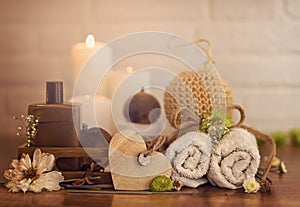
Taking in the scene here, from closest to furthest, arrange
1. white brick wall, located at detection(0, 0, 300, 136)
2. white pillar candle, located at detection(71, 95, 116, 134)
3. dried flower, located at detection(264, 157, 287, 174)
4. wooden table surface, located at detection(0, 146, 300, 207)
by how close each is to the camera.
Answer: wooden table surface, located at detection(0, 146, 300, 207) < dried flower, located at detection(264, 157, 287, 174) < white pillar candle, located at detection(71, 95, 116, 134) < white brick wall, located at detection(0, 0, 300, 136)

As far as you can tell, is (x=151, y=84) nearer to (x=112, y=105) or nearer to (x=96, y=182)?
(x=112, y=105)

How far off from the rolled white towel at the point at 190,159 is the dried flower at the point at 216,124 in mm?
22

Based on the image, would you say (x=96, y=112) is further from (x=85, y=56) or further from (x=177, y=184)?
(x=177, y=184)

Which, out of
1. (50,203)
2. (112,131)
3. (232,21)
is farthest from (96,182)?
(232,21)

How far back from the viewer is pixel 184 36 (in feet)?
4.32

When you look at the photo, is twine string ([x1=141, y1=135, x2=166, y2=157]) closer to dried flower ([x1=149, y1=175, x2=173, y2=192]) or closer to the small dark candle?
dried flower ([x1=149, y1=175, x2=173, y2=192])

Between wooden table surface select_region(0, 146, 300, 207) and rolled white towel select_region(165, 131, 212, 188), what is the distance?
23 mm

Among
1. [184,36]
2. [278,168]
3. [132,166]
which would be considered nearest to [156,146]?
[132,166]

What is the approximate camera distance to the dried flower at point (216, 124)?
80 cm

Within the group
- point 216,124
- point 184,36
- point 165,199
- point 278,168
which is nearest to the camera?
point 165,199

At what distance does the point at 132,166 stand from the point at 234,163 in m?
0.16

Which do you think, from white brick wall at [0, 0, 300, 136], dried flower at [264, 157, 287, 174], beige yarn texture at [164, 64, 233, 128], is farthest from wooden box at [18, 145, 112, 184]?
white brick wall at [0, 0, 300, 136]

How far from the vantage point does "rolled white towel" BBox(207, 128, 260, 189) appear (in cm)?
77

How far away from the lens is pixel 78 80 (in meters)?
1.08
